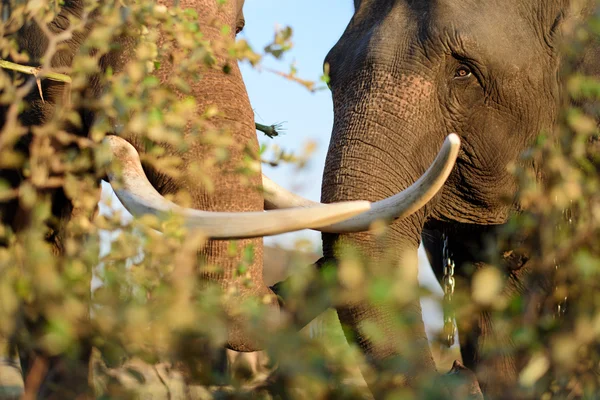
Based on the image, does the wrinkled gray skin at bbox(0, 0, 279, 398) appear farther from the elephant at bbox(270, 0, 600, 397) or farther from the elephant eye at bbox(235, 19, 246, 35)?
the elephant at bbox(270, 0, 600, 397)

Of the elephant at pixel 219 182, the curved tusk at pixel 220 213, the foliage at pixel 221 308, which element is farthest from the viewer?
the elephant at pixel 219 182

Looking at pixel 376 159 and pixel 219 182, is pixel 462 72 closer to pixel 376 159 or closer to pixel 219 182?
pixel 376 159

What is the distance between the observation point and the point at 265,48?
236 centimetres

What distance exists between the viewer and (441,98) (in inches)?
180

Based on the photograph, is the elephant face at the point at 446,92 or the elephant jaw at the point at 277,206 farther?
the elephant face at the point at 446,92

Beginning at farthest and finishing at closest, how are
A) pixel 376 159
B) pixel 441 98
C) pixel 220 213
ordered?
pixel 441 98, pixel 376 159, pixel 220 213

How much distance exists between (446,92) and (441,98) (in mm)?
37

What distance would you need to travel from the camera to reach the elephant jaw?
8.21 ft

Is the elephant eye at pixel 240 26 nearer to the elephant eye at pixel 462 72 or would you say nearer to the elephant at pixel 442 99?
the elephant at pixel 442 99

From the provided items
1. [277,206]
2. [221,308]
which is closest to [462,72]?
[277,206]

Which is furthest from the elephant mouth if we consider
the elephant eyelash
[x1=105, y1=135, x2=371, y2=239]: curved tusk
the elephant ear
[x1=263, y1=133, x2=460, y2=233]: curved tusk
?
[x1=105, y1=135, x2=371, y2=239]: curved tusk

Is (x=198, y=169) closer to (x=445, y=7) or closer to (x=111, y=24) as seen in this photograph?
(x=111, y=24)

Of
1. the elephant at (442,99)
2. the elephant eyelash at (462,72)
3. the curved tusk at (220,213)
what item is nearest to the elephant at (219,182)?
the curved tusk at (220,213)

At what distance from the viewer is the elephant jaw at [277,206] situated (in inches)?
98.6
